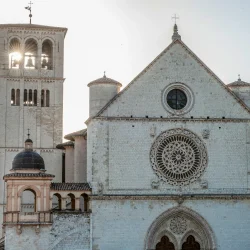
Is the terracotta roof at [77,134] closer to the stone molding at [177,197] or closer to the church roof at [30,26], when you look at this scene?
the stone molding at [177,197]

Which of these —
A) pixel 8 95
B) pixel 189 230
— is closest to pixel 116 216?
pixel 189 230

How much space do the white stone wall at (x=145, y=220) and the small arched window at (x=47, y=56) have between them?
16.3 m

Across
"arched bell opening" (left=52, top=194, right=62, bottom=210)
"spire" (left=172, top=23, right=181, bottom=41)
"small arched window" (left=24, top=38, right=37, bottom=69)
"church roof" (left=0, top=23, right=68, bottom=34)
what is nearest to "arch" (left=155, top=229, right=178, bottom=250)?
"arched bell opening" (left=52, top=194, right=62, bottom=210)

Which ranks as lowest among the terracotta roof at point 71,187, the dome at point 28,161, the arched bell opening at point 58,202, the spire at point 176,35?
the arched bell opening at point 58,202

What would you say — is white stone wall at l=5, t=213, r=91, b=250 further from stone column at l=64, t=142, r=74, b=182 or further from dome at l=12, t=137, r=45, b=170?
stone column at l=64, t=142, r=74, b=182

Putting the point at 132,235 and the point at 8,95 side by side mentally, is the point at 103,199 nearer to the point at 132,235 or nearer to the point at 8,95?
the point at 132,235

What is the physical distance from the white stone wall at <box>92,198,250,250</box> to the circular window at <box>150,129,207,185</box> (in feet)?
5.21

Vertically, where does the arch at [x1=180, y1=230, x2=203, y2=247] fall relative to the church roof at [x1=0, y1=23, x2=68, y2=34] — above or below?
below

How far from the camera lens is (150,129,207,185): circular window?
45.9 m

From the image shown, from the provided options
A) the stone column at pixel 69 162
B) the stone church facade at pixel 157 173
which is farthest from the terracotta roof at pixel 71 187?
the stone column at pixel 69 162

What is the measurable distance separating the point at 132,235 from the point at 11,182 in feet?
25.2

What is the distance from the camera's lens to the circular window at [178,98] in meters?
46.6

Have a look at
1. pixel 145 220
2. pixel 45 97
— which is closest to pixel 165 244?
pixel 145 220

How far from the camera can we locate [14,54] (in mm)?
57281
